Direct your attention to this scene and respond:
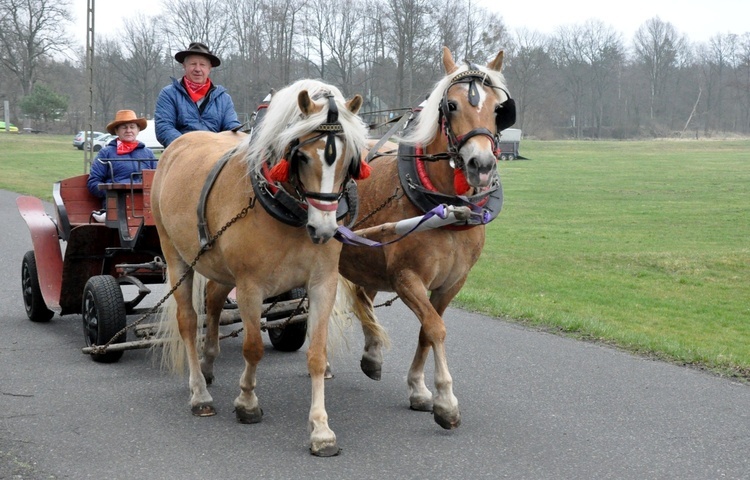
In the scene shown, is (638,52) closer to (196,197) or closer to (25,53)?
(25,53)

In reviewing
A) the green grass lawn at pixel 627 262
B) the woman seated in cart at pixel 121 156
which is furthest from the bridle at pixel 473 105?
the woman seated in cart at pixel 121 156

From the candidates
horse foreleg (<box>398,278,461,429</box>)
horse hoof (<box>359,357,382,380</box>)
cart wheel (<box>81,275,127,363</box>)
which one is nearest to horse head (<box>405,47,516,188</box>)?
horse foreleg (<box>398,278,461,429</box>)

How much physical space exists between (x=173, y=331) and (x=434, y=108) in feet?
7.77

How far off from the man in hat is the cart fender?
4.79ft

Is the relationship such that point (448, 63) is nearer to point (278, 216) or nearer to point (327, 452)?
point (278, 216)

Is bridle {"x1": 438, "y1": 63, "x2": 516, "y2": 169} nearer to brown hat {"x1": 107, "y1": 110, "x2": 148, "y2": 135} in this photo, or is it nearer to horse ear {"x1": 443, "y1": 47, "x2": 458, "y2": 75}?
horse ear {"x1": 443, "y1": 47, "x2": 458, "y2": 75}

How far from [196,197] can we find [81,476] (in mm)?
1860

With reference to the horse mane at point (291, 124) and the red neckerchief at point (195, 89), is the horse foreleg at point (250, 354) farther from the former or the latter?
the red neckerchief at point (195, 89)

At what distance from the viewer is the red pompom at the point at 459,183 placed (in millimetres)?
4918

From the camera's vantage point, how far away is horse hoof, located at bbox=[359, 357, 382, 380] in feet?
19.3

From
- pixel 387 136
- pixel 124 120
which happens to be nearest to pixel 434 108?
pixel 387 136

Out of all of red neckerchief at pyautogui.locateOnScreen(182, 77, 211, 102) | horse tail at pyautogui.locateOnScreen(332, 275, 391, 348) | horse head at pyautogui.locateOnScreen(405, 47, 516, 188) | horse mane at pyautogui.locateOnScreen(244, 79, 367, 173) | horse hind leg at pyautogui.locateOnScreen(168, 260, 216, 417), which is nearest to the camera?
horse mane at pyautogui.locateOnScreen(244, 79, 367, 173)

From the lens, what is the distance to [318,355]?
4.58 metres

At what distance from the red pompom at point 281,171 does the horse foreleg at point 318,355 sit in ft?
2.04
